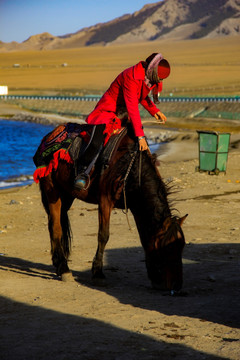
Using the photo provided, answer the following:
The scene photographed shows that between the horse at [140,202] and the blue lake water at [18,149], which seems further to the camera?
the blue lake water at [18,149]

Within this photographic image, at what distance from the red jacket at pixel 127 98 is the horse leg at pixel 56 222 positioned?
1.23m

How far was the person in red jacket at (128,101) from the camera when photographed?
7.77 meters

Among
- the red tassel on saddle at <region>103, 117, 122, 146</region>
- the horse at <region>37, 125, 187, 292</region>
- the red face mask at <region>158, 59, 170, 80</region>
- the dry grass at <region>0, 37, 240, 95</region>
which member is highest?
the red face mask at <region>158, 59, 170, 80</region>

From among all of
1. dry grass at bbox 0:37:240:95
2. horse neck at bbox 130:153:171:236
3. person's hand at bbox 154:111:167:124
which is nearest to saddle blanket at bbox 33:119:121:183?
person's hand at bbox 154:111:167:124

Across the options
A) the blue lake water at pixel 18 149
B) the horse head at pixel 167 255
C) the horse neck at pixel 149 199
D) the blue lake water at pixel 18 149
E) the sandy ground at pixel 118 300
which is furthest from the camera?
the blue lake water at pixel 18 149

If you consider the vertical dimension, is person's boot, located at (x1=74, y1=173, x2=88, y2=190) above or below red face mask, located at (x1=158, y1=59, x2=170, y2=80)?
below

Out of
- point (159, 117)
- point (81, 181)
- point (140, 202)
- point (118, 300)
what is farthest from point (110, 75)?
point (118, 300)

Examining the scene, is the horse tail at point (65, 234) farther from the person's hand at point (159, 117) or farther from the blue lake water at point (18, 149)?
the blue lake water at point (18, 149)

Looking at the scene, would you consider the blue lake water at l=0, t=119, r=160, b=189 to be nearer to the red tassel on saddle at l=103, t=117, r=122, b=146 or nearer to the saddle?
the saddle

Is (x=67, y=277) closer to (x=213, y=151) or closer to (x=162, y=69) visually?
(x=162, y=69)

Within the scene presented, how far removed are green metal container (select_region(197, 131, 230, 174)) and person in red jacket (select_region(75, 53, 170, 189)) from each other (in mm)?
11105

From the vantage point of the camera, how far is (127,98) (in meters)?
7.78

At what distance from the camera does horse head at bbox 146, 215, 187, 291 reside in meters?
7.25

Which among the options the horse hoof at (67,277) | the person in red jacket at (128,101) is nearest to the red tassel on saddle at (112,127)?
the person in red jacket at (128,101)
